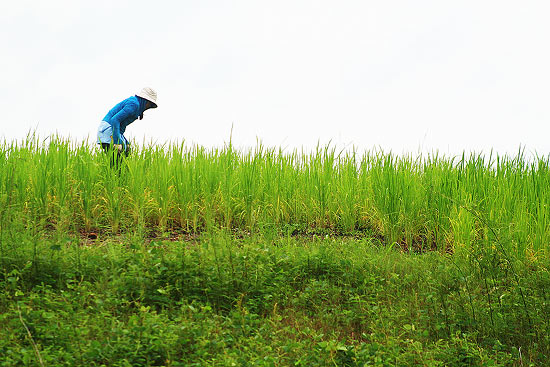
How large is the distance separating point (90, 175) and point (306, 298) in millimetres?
4165

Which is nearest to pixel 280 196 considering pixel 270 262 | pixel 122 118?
pixel 270 262

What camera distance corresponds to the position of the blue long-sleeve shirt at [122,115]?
9.29 metres

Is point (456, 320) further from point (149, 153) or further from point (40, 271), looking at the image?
point (149, 153)

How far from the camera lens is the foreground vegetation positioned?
14.5ft

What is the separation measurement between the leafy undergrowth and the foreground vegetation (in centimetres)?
2

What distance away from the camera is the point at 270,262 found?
5625mm

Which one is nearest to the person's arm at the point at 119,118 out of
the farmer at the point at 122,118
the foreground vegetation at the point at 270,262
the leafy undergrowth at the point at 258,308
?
the farmer at the point at 122,118

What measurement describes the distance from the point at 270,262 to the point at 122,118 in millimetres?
5014

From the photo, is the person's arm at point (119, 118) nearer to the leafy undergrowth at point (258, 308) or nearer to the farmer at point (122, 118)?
the farmer at point (122, 118)

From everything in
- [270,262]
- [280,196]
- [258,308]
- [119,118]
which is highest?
[119,118]

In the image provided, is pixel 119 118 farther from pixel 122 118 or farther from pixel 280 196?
pixel 280 196

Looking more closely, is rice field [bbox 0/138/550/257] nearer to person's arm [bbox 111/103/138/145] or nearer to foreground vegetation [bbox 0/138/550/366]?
foreground vegetation [bbox 0/138/550/366]

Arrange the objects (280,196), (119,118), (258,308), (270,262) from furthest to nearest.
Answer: (119,118) → (280,196) → (270,262) → (258,308)

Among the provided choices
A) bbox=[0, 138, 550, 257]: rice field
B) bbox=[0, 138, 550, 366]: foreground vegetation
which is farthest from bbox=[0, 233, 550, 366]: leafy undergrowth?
bbox=[0, 138, 550, 257]: rice field
